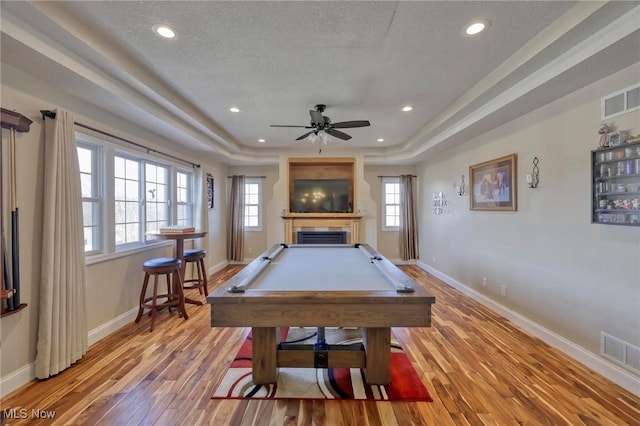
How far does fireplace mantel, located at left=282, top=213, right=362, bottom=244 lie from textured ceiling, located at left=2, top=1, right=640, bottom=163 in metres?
2.69

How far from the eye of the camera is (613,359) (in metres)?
2.20

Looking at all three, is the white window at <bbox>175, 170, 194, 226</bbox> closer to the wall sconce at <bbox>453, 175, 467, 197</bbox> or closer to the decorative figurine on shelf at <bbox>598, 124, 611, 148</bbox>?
the wall sconce at <bbox>453, 175, 467, 197</bbox>

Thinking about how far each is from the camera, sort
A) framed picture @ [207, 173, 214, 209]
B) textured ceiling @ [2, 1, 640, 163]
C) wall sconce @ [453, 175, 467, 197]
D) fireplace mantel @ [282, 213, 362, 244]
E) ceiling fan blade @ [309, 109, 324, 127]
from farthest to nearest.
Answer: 1. fireplace mantel @ [282, 213, 362, 244]
2. framed picture @ [207, 173, 214, 209]
3. wall sconce @ [453, 175, 467, 197]
4. ceiling fan blade @ [309, 109, 324, 127]
5. textured ceiling @ [2, 1, 640, 163]

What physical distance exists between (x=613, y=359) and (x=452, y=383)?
1.28 meters

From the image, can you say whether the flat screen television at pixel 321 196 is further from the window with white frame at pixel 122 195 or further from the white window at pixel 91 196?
the white window at pixel 91 196

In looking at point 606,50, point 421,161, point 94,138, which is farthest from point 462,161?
point 94,138

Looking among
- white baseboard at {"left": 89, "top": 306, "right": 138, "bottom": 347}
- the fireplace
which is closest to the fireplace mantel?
the fireplace

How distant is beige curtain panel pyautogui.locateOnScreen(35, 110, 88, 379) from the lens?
224 centimetres

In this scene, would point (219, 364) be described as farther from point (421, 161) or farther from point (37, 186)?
point (421, 161)

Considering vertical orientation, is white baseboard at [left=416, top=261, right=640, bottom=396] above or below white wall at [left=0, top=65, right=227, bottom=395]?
below

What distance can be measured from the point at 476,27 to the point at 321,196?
14.4ft

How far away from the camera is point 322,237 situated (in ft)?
19.7

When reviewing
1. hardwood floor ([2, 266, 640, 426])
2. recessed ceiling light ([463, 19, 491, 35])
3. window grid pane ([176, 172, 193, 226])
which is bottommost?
hardwood floor ([2, 266, 640, 426])

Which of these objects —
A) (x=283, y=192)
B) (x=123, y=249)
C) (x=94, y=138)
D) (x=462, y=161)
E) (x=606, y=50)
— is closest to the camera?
(x=606, y=50)
